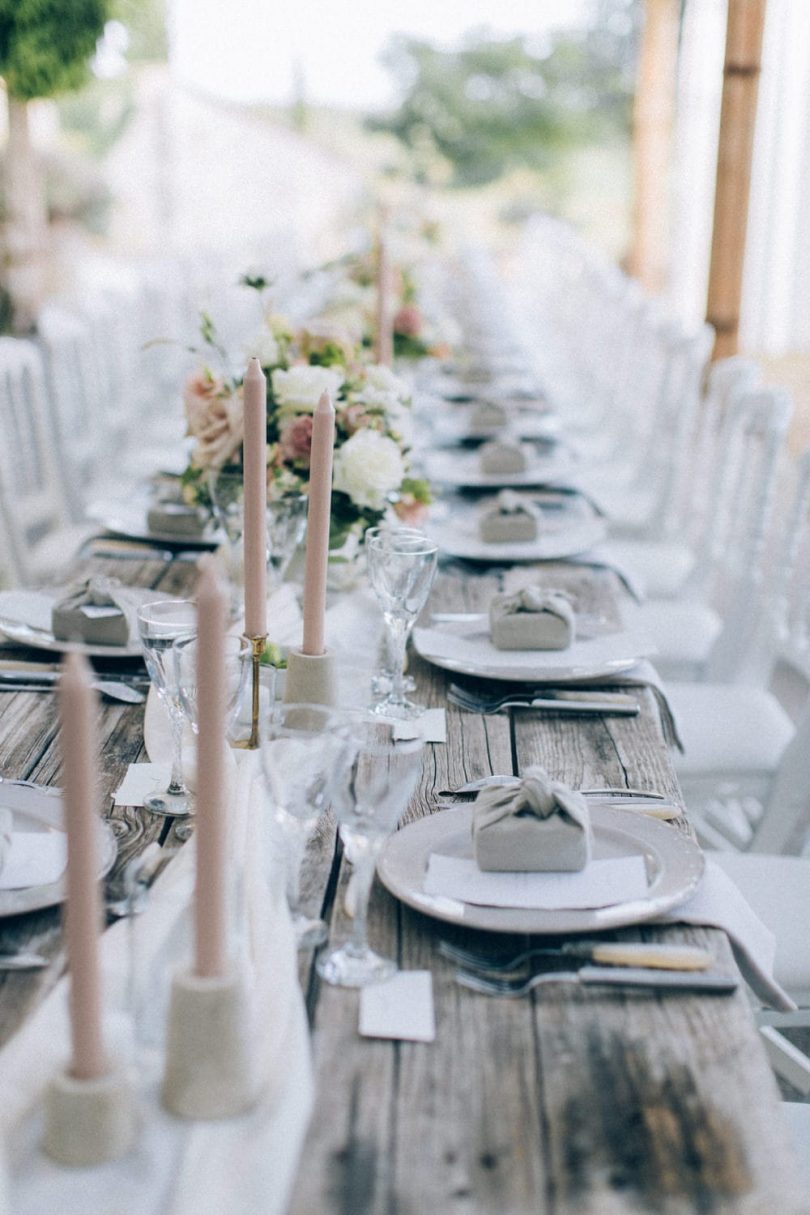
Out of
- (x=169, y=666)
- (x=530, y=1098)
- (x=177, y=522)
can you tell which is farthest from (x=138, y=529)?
(x=530, y=1098)

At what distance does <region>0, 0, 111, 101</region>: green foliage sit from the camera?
23.4ft

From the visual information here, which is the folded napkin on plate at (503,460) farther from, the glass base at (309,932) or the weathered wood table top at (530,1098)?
the glass base at (309,932)

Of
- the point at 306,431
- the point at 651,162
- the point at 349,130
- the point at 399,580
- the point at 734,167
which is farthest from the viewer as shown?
the point at 349,130

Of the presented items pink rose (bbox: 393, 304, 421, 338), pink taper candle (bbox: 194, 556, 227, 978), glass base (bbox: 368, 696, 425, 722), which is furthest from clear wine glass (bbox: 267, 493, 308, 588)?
pink rose (bbox: 393, 304, 421, 338)

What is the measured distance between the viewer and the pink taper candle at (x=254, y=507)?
1.28m

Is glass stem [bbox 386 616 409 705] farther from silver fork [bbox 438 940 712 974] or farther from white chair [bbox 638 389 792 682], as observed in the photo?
white chair [bbox 638 389 792 682]

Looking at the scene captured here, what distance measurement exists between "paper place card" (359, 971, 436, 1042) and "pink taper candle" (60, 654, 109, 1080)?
0.25 meters

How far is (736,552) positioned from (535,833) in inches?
72.4

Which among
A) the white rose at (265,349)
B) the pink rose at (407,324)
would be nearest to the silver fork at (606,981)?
the white rose at (265,349)

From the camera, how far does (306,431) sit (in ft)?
6.03

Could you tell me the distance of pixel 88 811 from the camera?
2.27 feet

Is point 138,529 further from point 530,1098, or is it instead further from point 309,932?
point 530,1098

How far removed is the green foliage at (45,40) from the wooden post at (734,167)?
132 inches

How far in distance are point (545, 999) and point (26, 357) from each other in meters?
2.58
